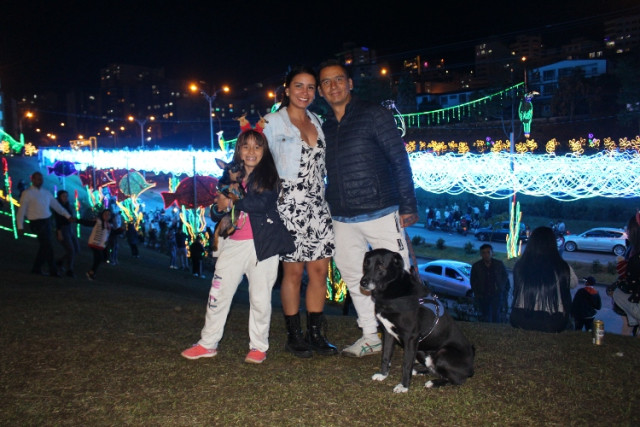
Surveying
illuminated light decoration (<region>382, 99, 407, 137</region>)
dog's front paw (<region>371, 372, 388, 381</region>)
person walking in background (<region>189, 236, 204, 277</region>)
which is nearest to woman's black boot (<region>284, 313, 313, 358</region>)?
dog's front paw (<region>371, 372, 388, 381</region>)

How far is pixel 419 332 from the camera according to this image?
329 centimetres

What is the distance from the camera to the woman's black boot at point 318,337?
13.2ft

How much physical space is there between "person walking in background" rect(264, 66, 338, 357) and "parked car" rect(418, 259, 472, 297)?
14.0 meters

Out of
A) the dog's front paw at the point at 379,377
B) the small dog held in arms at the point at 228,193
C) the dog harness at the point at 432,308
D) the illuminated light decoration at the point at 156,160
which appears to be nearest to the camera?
the dog harness at the point at 432,308

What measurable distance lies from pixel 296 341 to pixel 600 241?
23758 millimetres

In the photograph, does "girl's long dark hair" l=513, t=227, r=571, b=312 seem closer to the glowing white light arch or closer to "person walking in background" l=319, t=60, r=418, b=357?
"person walking in background" l=319, t=60, r=418, b=357

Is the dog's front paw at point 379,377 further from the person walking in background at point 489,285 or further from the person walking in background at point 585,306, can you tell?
the person walking in background at point 489,285

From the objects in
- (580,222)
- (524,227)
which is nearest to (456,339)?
(524,227)

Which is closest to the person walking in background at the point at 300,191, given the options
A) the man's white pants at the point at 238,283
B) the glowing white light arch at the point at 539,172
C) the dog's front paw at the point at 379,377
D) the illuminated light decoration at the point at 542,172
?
the man's white pants at the point at 238,283

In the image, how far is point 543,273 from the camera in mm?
5020

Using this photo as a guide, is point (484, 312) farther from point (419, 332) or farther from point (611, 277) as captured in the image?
point (611, 277)

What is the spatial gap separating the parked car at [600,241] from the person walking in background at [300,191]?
23.2m

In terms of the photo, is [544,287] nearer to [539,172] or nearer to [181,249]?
[181,249]

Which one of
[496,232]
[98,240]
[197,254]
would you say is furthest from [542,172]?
[98,240]
